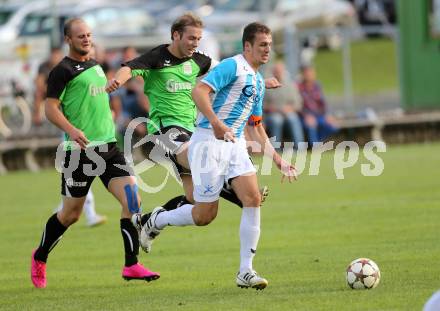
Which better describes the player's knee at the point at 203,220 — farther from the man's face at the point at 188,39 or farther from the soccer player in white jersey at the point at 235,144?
the man's face at the point at 188,39

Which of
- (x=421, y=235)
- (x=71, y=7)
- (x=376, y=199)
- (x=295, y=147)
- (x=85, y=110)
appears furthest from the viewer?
(x=71, y=7)

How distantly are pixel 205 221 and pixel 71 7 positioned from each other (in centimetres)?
2463

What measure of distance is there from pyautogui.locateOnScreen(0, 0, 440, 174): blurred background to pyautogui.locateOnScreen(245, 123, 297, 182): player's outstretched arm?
745 cm

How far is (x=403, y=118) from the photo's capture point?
2541cm

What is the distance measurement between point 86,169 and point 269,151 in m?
1.67

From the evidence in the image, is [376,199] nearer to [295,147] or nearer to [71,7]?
[295,147]

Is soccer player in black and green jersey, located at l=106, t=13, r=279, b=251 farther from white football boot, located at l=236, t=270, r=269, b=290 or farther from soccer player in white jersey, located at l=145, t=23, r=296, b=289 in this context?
white football boot, located at l=236, t=270, r=269, b=290

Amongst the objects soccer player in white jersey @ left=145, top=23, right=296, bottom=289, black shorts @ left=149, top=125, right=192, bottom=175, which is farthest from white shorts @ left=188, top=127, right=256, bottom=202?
black shorts @ left=149, top=125, right=192, bottom=175

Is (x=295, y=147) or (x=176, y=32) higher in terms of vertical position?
(x=176, y=32)

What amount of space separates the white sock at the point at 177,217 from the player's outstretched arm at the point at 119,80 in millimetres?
1218

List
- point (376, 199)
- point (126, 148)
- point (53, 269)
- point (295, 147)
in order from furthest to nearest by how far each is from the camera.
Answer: point (295, 147) → point (376, 199) → point (126, 148) → point (53, 269)

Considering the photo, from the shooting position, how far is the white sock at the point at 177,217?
10117 mm

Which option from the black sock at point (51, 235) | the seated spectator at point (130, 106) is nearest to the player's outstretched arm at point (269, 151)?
the black sock at point (51, 235)

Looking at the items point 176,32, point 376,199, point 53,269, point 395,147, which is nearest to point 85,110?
point 176,32
